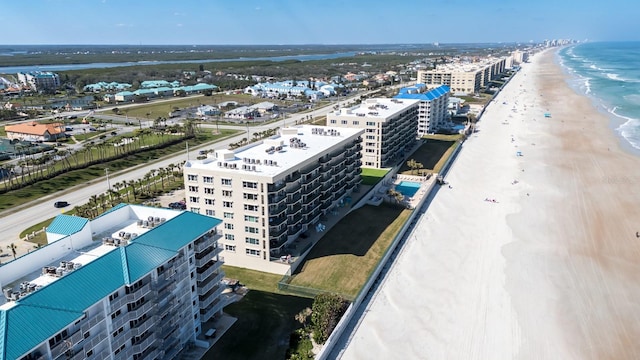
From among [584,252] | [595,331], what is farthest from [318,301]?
[584,252]

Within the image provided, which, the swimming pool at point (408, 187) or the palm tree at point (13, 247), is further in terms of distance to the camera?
the swimming pool at point (408, 187)

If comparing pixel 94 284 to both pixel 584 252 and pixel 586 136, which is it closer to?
pixel 584 252

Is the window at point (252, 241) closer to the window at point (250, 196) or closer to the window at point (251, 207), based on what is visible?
the window at point (251, 207)

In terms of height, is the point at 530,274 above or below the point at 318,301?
below

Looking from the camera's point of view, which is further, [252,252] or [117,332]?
[252,252]

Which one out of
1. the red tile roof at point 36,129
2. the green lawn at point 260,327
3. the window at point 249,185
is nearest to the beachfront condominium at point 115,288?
the green lawn at point 260,327

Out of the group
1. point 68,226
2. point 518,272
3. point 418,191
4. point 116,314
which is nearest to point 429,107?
point 418,191

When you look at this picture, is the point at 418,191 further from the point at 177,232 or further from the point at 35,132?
the point at 35,132
